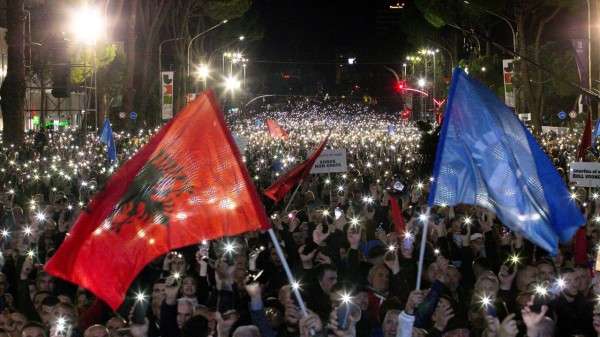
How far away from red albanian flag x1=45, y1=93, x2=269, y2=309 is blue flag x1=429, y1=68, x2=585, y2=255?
147 centimetres

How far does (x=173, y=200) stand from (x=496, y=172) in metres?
2.38

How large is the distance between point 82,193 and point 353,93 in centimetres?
15001

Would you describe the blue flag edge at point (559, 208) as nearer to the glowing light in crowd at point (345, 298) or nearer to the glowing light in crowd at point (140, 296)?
the glowing light in crowd at point (345, 298)

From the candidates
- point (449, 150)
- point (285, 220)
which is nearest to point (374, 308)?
point (449, 150)

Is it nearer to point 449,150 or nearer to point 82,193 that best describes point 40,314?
point 449,150

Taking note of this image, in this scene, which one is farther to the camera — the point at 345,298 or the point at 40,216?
the point at 40,216

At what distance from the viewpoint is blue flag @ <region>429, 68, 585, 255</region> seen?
273 inches

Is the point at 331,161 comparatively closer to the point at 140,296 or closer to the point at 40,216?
the point at 40,216

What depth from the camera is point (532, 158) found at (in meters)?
7.23

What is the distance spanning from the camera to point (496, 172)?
7.14m

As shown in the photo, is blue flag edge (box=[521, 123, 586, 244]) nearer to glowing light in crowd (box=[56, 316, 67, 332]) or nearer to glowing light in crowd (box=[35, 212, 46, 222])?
glowing light in crowd (box=[56, 316, 67, 332])

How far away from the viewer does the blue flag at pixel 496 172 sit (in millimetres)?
6930

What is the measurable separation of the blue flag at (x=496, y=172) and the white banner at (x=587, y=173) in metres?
6.03

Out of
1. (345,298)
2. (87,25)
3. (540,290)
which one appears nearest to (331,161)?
(540,290)
